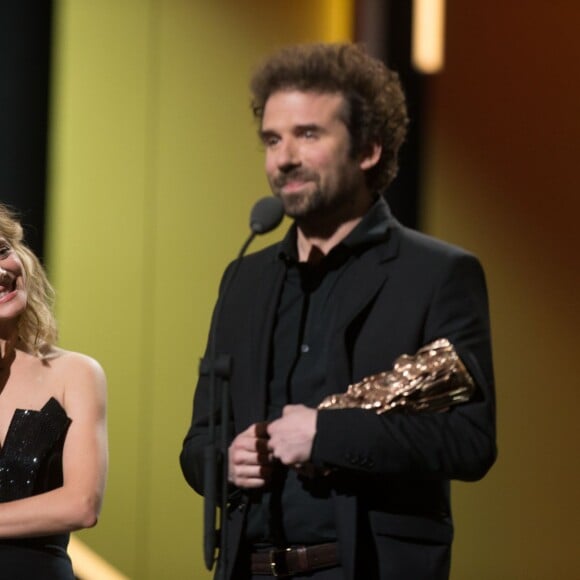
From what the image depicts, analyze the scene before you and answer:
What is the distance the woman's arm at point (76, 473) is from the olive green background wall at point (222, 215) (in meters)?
1.62

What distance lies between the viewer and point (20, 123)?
4.38m

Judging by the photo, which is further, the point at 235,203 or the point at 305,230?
the point at 235,203

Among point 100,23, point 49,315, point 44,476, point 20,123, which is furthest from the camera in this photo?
point 100,23

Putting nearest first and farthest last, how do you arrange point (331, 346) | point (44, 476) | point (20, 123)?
1. point (331, 346)
2. point (44, 476)
3. point (20, 123)

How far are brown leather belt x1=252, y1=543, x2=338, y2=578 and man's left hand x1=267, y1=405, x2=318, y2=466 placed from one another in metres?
0.20

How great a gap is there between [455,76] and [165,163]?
3.90ft

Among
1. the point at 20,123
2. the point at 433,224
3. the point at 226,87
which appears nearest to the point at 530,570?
the point at 433,224

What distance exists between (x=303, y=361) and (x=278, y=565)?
16.6 inches

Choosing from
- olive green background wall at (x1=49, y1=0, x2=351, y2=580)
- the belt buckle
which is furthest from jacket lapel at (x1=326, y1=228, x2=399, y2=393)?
olive green background wall at (x1=49, y1=0, x2=351, y2=580)

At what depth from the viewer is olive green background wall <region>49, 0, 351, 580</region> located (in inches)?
182

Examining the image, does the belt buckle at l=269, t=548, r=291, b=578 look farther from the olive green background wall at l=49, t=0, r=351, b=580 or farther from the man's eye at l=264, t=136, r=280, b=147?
the olive green background wall at l=49, t=0, r=351, b=580

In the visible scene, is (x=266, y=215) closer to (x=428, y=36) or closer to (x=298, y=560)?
(x=298, y=560)

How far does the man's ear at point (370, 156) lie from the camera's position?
2.74 m

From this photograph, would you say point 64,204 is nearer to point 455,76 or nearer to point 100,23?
point 100,23
